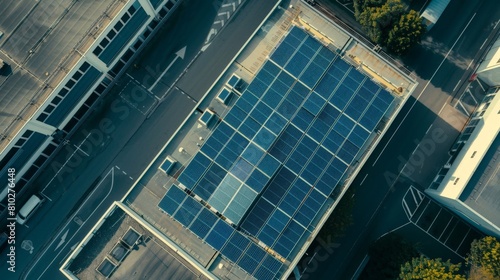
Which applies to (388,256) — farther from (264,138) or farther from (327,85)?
(327,85)

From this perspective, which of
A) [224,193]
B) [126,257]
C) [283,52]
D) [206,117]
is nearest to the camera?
[224,193]

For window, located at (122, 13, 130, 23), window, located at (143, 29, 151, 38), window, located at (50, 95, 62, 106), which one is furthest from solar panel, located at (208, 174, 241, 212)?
window, located at (143, 29, 151, 38)

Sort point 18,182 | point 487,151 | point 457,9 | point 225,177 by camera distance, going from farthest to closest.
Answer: point 457,9 < point 18,182 < point 487,151 < point 225,177

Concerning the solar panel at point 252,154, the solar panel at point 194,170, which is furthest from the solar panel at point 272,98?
the solar panel at point 194,170

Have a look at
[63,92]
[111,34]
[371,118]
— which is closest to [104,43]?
[111,34]

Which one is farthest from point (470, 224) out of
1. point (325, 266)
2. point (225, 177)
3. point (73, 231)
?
point (73, 231)

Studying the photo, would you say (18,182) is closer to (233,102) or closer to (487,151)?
(233,102)

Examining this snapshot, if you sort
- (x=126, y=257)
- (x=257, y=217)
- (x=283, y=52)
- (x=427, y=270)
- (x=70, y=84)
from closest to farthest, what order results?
(x=257, y=217), (x=126, y=257), (x=283, y=52), (x=427, y=270), (x=70, y=84)
